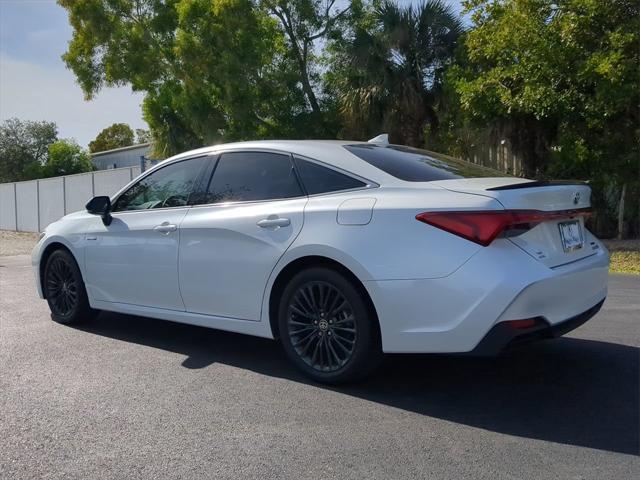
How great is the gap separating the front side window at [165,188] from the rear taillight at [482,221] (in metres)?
2.24

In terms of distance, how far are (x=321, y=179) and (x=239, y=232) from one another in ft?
2.26

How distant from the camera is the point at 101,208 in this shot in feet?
19.1

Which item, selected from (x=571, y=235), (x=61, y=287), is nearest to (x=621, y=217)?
(x=571, y=235)

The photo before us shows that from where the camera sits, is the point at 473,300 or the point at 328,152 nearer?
the point at 473,300

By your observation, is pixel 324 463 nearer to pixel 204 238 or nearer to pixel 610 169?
pixel 204 238

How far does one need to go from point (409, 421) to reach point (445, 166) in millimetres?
1848

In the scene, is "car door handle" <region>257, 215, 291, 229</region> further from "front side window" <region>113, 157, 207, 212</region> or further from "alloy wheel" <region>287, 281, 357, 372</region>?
"front side window" <region>113, 157, 207, 212</region>

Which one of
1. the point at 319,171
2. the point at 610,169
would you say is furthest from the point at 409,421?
the point at 610,169

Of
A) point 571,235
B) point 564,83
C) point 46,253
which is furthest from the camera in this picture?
point 564,83

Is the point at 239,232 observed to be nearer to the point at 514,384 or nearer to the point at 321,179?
the point at 321,179

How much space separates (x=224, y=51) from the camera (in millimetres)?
19562

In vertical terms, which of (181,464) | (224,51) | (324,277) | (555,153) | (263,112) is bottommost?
(181,464)

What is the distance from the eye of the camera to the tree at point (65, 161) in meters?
59.4

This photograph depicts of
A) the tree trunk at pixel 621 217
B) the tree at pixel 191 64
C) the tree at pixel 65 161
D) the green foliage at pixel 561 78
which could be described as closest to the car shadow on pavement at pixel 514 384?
the green foliage at pixel 561 78
